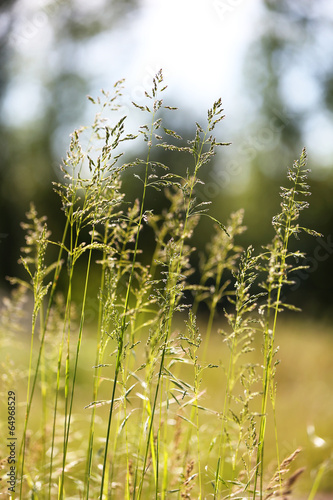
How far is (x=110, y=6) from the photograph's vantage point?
11727mm

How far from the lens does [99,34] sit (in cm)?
1117

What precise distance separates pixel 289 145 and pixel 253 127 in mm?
948

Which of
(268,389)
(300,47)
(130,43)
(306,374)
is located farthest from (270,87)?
(268,389)

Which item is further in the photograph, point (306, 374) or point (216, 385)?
point (306, 374)

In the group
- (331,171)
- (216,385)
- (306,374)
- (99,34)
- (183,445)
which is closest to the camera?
(183,445)

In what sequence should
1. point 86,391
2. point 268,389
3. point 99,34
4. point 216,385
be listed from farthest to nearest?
point 99,34 → point 216,385 → point 86,391 → point 268,389

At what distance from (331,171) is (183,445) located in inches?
333

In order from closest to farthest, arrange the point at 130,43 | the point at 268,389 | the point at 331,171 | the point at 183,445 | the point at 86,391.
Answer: the point at 268,389
the point at 183,445
the point at 86,391
the point at 130,43
the point at 331,171

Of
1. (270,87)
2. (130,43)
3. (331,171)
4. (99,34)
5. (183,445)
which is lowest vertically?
(183,445)

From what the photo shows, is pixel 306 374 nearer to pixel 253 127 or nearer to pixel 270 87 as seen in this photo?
pixel 253 127

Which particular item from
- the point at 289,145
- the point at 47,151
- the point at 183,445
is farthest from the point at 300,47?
the point at 183,445

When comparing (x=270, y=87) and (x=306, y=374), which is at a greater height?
(x=270, y=87)

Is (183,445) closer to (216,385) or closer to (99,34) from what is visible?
(216,385)

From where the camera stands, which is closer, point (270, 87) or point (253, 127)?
point (253, 127)
